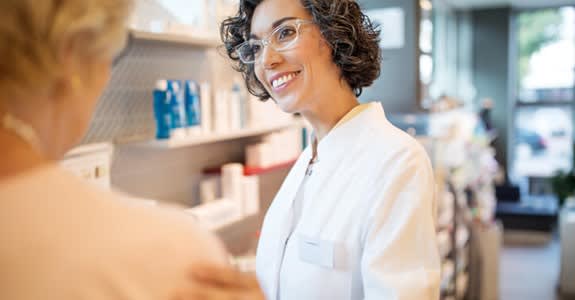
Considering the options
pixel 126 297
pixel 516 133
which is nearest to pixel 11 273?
pixel 126 297

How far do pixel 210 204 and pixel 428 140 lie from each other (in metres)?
1.78

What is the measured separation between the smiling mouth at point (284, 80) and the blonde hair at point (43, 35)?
0.85 metres

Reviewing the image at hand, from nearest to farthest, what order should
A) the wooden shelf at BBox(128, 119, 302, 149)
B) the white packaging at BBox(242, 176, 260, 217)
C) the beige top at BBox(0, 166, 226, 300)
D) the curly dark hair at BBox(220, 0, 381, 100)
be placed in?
the beige top at BBox(0, 166, 226, 300) → the curly dark hair at BBox(220, 0, 381, 100) → the wooden shelf at BBox(128, 119, 302, 149) → the white packaging at BBox(242, 176, 260, 217)

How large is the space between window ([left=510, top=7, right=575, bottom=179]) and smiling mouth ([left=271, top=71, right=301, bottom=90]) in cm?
681

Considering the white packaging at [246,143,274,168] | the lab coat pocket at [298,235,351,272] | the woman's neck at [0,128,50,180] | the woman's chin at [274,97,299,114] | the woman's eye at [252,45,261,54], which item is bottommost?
the lab coat pocket at [298,235,351,272]

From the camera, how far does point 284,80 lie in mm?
1383

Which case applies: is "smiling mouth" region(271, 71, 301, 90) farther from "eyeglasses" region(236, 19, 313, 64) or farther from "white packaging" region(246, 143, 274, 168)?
"white packaging" region(246, 143, 274, 168)

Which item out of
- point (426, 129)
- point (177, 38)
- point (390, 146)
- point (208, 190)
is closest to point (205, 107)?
point (177, 38)

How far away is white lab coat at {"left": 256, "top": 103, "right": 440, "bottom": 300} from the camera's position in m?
1.15

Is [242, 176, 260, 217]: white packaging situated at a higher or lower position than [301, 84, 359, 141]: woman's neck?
lower

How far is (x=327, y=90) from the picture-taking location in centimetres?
140

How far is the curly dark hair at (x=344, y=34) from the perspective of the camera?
136cm

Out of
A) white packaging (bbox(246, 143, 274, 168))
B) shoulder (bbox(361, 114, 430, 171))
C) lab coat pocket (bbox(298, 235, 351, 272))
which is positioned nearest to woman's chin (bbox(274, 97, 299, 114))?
shoulder (bbox(361, 114, 430, 171))

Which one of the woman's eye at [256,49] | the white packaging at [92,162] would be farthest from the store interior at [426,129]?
the woman's eye at [256,49]
